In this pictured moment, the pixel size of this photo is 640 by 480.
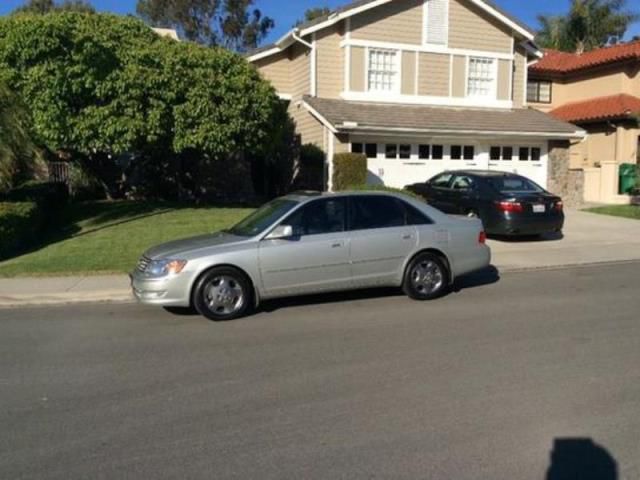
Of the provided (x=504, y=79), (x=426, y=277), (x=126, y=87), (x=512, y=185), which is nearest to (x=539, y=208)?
(x=512, y=185)

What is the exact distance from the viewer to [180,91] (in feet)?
54.1

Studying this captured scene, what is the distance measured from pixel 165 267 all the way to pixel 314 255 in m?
1.78

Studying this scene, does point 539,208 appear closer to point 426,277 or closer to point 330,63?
point 426,277

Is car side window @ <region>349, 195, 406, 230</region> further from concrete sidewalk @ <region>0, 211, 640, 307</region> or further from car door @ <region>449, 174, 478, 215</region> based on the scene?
car door @ <region>449, 174, 478, 215</region>

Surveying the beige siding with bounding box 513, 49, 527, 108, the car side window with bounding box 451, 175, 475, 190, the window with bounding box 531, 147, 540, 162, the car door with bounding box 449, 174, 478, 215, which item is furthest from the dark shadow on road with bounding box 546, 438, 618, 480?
the beige siding with bounding box 513, 49, 527, 108

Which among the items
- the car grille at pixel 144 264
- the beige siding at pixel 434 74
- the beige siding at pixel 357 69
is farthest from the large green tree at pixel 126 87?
the car grille at pixel 144 264

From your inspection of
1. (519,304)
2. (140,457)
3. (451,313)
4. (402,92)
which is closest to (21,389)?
(140,457)

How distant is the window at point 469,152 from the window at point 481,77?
236 cm

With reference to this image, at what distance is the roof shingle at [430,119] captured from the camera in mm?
19875

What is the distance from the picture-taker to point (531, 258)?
12.2m

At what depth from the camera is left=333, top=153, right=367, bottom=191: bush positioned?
19031 mm

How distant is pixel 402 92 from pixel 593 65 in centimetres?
1091

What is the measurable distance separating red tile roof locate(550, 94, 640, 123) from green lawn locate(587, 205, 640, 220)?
18.5 ft

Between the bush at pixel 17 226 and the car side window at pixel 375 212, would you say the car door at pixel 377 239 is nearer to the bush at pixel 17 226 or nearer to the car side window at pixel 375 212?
the car side window at pixel 375 212
